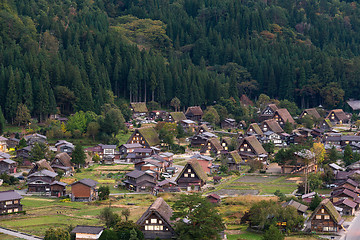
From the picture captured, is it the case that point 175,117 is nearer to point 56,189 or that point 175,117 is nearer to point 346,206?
point 56,189

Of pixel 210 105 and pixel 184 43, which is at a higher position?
pixel 184 43

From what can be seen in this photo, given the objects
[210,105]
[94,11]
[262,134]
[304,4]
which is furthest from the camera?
[304,4]

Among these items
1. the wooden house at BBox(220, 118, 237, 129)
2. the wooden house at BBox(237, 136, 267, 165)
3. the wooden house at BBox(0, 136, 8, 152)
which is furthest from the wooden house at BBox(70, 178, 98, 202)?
the wooden house at BBox(220, 118, 237, 129)

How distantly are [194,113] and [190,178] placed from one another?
37934 millimetres

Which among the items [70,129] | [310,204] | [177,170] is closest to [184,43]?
[70,129]

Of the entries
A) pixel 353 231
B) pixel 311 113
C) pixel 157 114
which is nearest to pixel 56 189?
pixel 353 231

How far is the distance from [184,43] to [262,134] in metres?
55.4

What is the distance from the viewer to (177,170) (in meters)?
67.1

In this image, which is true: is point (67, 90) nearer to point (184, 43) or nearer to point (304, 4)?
point (184, 43)

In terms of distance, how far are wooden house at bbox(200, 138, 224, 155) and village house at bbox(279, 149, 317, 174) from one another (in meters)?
11.7

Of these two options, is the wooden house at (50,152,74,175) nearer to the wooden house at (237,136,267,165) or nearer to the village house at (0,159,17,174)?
the village house at (0,159,17,174)

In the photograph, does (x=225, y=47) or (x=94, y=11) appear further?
(x=94, y=11)

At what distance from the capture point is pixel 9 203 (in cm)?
4775

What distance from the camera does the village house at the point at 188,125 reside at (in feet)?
288
